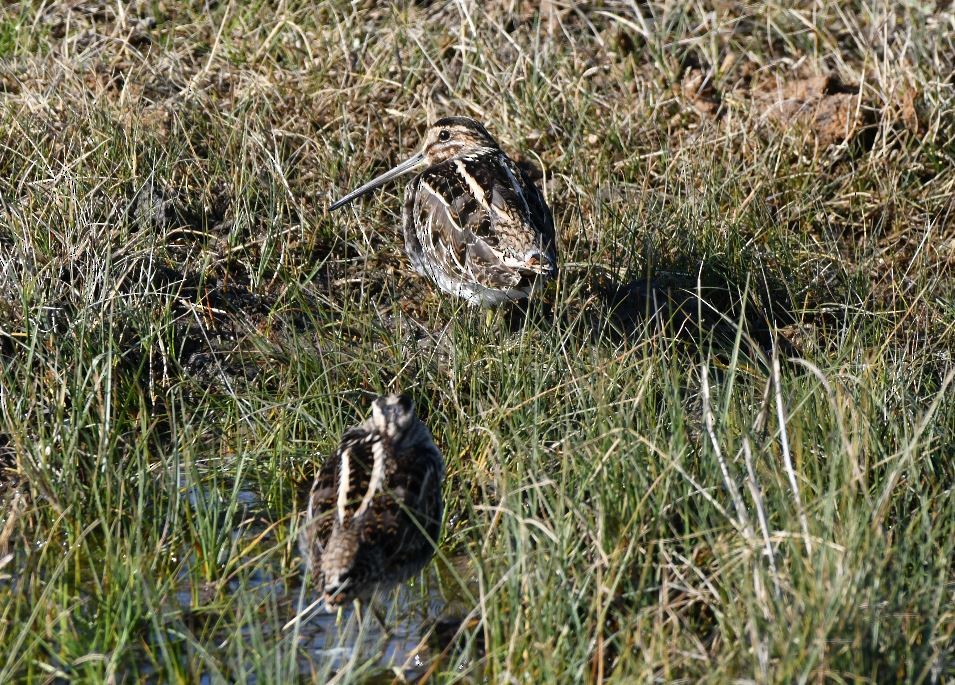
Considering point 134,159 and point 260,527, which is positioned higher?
point 134,159

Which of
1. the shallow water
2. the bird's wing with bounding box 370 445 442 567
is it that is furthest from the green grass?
the bird's wing with bounding box 370 445 442 567

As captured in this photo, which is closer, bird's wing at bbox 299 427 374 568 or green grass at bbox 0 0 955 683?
green grass at bbox 0 0 955 683

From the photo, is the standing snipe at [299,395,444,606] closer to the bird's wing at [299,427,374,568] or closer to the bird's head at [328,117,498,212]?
the bird's wing at [299,427,374,568]

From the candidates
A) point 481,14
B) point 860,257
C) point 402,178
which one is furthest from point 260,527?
point 481,14

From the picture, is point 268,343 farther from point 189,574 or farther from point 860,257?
point 860,257

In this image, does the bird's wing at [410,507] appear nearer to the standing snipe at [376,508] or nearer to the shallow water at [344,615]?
the standing snipe at [376,508]

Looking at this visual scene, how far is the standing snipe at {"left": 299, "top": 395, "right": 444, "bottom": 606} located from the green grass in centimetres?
18

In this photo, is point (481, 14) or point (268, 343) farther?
point (481, 14)

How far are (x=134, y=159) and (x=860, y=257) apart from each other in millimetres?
3093

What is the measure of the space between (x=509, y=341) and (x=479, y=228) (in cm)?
62

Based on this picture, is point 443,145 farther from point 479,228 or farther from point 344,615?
point 344,615

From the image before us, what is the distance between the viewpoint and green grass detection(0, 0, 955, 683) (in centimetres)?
360

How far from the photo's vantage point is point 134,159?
20.2 ft

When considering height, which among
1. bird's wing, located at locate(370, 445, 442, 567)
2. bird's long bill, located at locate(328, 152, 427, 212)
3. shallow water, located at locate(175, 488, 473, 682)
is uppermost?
bird's long bill, located at locate(328, 152, 427, 212)
